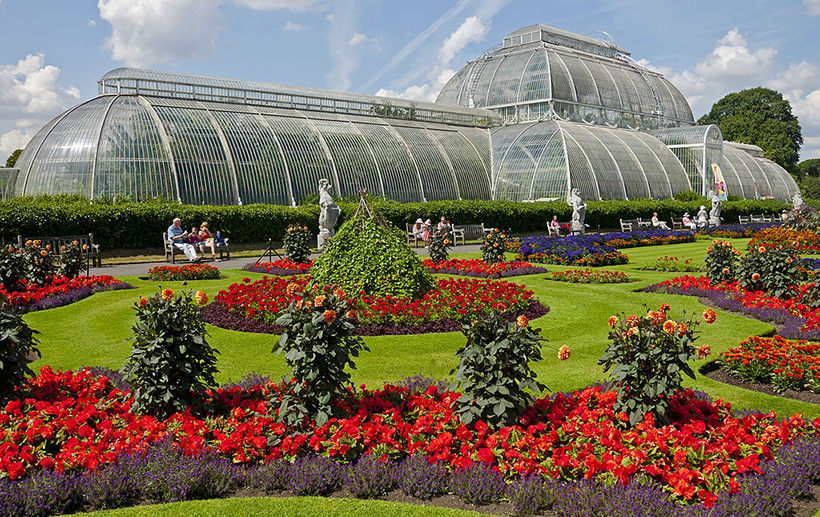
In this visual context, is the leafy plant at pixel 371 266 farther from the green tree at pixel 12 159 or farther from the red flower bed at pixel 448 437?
the green tree at pixel 12 159

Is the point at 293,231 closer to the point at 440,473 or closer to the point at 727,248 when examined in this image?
the point at 727,248

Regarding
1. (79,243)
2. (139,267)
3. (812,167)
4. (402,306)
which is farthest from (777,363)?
(812,167)

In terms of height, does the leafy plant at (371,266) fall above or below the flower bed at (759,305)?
above

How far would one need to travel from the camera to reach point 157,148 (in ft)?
100

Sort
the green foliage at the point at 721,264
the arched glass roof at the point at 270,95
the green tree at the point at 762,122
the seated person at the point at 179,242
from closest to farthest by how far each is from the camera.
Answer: the green foliage at the point at 721,264 → the seated person at the point at 179,242 → the arched glass roof at the point at 270,95 → the green tree at the point at 762,122

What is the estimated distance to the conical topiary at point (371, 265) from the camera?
38.8 feet

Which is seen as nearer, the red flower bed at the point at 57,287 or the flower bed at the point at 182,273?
the red flower bed at the point at 57,287

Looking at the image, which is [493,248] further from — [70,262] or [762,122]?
[762,122]

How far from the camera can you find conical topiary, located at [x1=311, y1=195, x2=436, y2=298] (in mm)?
11820

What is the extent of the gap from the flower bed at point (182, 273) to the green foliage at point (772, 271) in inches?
542

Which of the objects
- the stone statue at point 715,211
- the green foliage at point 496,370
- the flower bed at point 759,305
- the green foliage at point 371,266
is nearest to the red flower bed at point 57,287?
the green foliage at point 371,266

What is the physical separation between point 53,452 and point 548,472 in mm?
4480

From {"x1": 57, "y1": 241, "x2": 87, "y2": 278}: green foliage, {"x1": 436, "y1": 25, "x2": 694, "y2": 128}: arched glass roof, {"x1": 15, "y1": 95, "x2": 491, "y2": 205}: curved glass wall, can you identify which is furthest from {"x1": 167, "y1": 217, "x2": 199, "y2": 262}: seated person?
{"x1": 436, "y1": 25, "x2": 694, "y2": 128}: arched glass roof

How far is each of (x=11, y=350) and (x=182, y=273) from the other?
11.3 m
